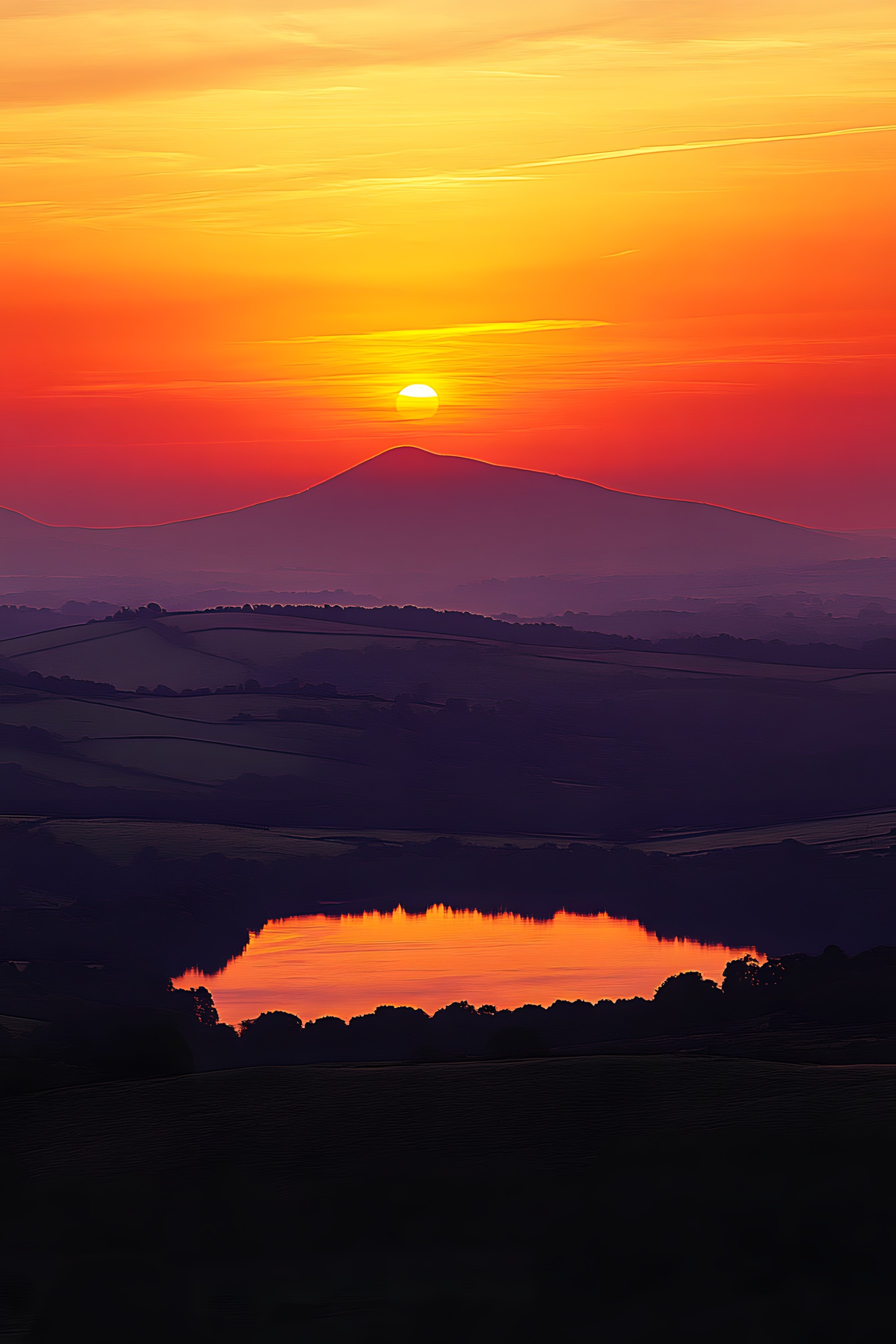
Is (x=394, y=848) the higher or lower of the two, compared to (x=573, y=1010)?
higher

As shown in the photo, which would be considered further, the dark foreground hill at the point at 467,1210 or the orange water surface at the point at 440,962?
the orange water surface at the point at 440,962

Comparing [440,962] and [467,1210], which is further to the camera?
[440,962]

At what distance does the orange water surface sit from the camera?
379 ft

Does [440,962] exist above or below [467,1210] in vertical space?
above

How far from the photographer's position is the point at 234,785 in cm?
19588

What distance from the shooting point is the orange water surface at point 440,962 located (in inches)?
4552

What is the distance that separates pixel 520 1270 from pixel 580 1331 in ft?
11.1

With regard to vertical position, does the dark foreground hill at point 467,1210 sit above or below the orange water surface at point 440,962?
below

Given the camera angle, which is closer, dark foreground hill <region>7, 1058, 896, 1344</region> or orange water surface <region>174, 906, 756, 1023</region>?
dark foreground hill <region>7, 1058, 896, 1344</region>

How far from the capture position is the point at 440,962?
132 m

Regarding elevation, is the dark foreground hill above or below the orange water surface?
below

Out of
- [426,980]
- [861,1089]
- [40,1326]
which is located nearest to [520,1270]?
[40,1326]

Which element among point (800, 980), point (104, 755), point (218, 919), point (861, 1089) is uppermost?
point (104, 755)

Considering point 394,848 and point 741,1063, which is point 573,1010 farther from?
point 394,848
